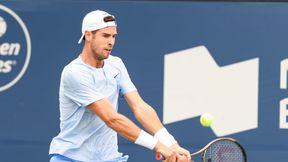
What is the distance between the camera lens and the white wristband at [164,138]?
189 inches

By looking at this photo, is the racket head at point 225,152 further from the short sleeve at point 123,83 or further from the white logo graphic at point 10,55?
the white logo graphic at point 10,55

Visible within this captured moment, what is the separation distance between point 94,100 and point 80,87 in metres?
0.12

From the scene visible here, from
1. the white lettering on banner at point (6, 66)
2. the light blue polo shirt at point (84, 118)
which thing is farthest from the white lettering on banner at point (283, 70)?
the light blue polo shirt at point (84, 118)

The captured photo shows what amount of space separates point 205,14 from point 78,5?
0.90 meters

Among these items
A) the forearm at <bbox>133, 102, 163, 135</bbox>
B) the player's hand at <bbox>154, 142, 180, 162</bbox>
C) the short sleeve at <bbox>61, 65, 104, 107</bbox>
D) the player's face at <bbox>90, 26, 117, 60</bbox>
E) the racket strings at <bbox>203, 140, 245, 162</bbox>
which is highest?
the player's face at <bbox>90, 26, 117, 60</bbox>

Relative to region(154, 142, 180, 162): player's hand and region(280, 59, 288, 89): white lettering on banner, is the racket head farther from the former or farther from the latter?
region(280, 59, 288, 89): white lettering on banner

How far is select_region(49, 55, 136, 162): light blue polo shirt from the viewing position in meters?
4.93

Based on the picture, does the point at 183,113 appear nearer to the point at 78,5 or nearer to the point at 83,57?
the point at 78,5

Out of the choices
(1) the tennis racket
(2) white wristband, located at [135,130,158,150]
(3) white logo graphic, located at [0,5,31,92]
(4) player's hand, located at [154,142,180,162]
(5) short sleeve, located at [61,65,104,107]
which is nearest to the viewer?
(4) player's hand, located at [154,142,180,162]

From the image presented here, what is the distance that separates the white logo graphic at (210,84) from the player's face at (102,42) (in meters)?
1.90

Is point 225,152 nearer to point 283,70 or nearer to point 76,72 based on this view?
point 76,72

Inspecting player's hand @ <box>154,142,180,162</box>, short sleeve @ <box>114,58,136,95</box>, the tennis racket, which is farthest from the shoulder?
the tennis racket

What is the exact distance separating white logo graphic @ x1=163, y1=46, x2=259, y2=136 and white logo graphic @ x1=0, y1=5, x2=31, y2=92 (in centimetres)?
100

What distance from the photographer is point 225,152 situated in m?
5.04
